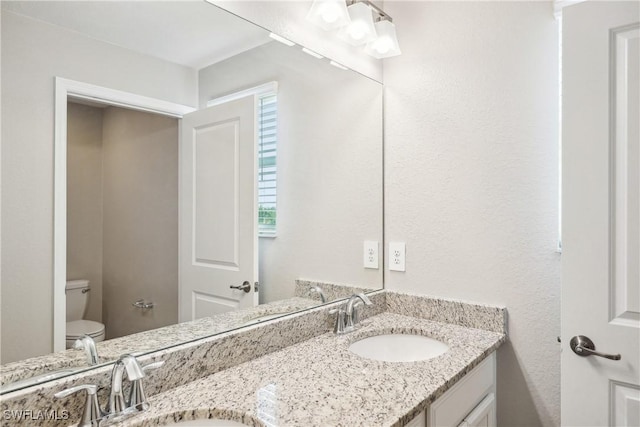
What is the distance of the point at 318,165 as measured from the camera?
5.47 ft

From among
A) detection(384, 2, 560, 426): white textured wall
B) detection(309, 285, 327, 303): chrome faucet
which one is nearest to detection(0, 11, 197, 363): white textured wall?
detection(309, 285, 327, 303): chrome faucet

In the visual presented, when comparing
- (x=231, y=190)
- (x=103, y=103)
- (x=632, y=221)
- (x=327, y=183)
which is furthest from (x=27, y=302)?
(x=632, y=221)

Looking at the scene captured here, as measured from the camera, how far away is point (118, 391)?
0.83m

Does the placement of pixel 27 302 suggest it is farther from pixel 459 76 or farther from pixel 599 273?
pixel 459 76

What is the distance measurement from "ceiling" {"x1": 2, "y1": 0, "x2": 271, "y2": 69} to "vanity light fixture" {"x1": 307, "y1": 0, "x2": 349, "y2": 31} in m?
0.23

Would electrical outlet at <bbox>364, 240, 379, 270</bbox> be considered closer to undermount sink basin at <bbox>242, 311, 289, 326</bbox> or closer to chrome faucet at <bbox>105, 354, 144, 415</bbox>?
undermount sink basin at <bbox>242, 311, 289, 326</bbox>

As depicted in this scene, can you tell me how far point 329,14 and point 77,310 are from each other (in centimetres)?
129

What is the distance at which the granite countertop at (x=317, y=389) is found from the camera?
A: 86cm

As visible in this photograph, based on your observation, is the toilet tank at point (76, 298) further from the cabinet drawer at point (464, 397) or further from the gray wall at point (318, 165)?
the cabinet drawer at point (464, 397)

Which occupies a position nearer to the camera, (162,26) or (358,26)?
(162,26)

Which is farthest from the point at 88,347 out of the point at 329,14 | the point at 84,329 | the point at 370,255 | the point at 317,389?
the point at 329,14

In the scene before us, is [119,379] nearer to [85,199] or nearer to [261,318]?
[85,199]

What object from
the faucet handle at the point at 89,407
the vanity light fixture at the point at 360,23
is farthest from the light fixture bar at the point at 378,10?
the faucet handle at the point at 89,407

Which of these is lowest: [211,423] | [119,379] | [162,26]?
[211,423]
